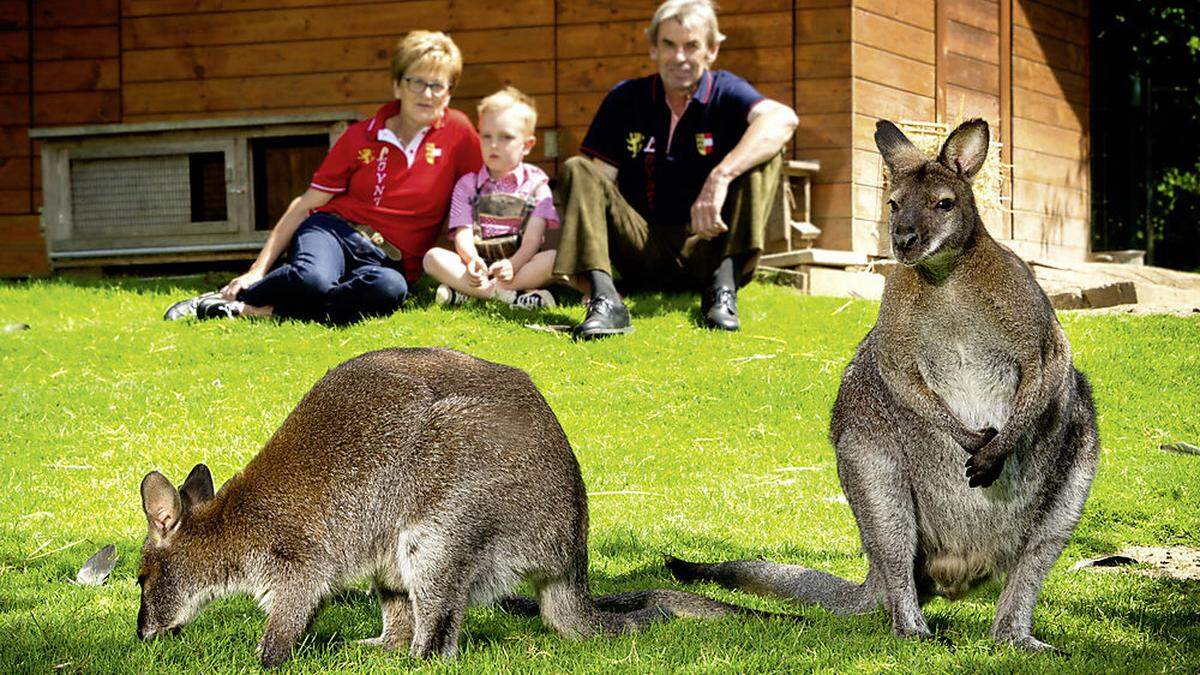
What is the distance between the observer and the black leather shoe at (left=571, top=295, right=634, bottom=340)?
25.2 ft

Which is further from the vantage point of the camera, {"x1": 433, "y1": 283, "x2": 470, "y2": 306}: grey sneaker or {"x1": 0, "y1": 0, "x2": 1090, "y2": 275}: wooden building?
{"x1": 0, "y1": 0, "x2": 1090, "y2": 275}: wooden building

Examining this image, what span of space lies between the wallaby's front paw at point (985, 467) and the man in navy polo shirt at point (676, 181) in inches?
167

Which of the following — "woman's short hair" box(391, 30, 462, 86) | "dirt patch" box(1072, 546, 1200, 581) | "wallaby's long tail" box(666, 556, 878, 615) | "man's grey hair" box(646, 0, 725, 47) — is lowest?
"dirt patch" box(1072, 546, 1200, 581)

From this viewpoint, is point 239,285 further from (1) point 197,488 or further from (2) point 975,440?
(2) point 975,440

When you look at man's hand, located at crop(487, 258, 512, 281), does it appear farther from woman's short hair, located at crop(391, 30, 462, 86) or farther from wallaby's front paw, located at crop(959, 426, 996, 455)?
wallaby's front paw, located at crop(959, 426, 996, 455)

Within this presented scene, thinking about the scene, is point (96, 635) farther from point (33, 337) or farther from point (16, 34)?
point (16, 34)

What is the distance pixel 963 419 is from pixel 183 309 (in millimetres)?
6074

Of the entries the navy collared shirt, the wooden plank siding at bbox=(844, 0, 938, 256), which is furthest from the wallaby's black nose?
the wooden plank siding at bbox=(844, 0, 938, 256)

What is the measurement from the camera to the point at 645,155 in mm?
8555

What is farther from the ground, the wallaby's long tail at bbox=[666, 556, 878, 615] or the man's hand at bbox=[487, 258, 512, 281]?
the man's hand at bbox=[487, 258, 512, 281]

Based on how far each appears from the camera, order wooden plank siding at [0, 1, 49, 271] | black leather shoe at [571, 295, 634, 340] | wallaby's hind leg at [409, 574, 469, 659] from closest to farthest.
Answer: wallaby's hind leg at [409, 574, 469, 659] → black leather shoe at [571, 295, 634, 340] → wooden plank siding at [0, 1, 49, 271]

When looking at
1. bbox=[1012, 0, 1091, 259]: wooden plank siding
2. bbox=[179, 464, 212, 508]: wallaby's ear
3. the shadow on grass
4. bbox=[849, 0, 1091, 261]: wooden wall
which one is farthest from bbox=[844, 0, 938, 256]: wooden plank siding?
bbox=[179, 464, 212, 508]: wallaby's ear

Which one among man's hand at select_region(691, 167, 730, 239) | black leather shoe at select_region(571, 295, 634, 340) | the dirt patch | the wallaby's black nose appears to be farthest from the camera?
man's hand at select_region(691, 167, 730, 239)

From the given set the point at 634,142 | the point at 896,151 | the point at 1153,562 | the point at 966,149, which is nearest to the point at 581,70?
the point at 634,142
